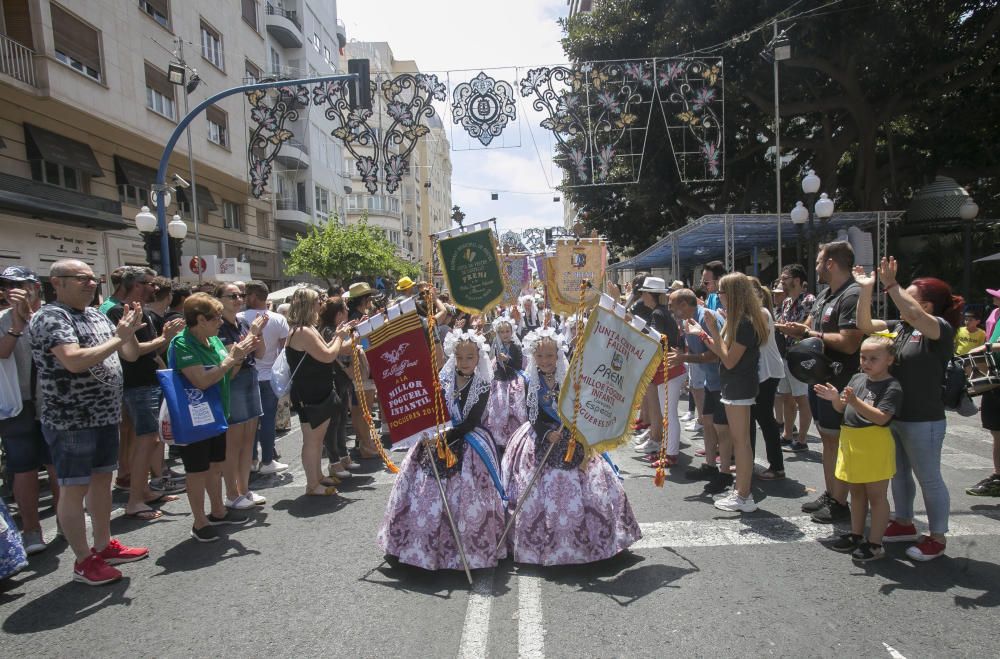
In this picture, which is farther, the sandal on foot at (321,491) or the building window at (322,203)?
the building window at (322,203)

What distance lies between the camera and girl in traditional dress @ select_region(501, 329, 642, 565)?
395cm

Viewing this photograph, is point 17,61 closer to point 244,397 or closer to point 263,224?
point 244,397

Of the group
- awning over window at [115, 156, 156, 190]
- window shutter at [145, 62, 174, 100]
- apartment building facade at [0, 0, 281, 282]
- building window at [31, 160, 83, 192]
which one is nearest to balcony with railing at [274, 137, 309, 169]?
apartment building facade at [0, 0, 281, 282]

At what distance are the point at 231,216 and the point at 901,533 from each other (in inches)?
1015

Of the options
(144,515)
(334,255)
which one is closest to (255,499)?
(144,515)

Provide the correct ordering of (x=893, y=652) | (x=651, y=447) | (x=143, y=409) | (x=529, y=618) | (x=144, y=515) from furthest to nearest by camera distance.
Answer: (x=651, y=447) → (x=143, y=409) → (x=144, y=515) → (x=529, y=618) → (x=893, y=652)

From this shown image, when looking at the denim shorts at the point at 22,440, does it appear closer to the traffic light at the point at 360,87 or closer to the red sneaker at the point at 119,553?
the red sneaker at the point at 119,553

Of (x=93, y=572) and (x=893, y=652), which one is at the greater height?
(x=93, y=572)

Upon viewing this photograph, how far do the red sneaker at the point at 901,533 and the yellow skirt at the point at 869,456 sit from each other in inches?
24.8

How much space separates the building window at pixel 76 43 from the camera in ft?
45.5

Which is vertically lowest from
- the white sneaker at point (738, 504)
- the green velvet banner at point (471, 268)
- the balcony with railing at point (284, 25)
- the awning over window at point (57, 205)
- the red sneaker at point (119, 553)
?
the white sneaker at point (738, 504)

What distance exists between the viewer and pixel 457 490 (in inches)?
160

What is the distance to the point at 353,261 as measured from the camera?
1022 inches

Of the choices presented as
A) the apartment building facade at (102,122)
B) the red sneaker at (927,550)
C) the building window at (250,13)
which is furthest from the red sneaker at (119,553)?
the building window at (250,13)
